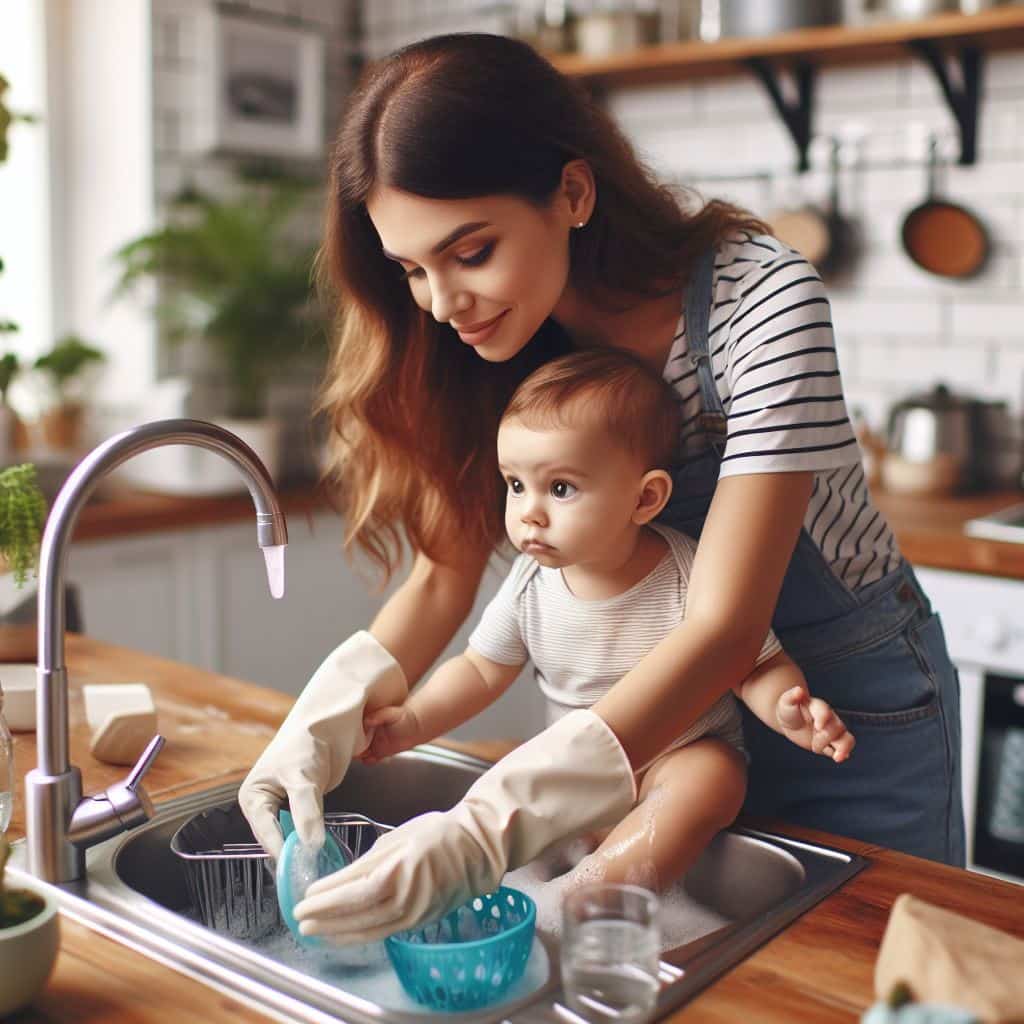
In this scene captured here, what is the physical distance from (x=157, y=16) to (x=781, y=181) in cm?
167

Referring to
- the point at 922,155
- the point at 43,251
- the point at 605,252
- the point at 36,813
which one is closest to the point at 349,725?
the point at 36,813

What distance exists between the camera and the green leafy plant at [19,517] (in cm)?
143

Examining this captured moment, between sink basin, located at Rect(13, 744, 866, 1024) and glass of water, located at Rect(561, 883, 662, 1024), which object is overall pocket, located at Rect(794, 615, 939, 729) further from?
glass of water, located at Rect(561, 883, 662, 1024)

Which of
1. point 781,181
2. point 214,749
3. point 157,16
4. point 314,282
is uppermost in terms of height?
point 157,16

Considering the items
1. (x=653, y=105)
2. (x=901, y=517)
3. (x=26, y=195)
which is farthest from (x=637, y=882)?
(x=26, y=195)

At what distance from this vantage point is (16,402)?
11.3 ft

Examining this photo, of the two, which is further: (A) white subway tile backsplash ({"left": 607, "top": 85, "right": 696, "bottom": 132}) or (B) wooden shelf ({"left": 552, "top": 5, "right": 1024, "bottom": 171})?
(A) white subway tile backsplash ({"left": 607, "top": 85, "right": 696, "bottom": 132})

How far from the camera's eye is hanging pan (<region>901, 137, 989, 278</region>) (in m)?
3.06

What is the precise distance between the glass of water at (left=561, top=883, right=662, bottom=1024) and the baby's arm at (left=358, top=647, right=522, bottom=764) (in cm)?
46

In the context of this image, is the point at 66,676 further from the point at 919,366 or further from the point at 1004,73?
the point at 1004,73

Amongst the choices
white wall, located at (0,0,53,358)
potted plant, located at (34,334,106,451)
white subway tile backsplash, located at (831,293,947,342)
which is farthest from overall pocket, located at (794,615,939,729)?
white wall, located at (0,0,53,358)

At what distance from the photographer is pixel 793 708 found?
1.12m

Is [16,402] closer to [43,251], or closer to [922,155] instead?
[43,251]

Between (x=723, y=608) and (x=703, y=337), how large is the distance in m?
0.32
